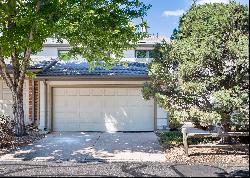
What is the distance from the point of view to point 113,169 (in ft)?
31.7

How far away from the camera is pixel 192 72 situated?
35.7 ft

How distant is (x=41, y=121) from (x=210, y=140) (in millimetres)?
7942

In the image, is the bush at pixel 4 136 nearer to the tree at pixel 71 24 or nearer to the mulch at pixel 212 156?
the tree at pixel 71 24

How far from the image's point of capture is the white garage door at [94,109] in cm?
1766

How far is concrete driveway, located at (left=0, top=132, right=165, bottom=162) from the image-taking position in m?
11.3

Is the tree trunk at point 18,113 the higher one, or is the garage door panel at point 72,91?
the garage door panel at point 72,91

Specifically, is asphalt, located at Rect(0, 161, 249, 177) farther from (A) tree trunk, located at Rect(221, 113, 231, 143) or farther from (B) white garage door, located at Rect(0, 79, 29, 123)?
(B) white garage door, located at Rect(0, 79, 29, 123)

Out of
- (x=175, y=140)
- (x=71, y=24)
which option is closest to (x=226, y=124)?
(x=175, y=140)

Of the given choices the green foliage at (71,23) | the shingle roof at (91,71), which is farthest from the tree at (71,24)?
the shingle roof at (91,71)

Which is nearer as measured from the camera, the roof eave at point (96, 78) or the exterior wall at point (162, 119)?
the roof eave at point (96, 78)

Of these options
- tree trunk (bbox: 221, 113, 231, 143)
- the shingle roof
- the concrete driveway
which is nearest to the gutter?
the shingle roof

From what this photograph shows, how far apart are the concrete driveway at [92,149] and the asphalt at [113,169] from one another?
0.66 meters

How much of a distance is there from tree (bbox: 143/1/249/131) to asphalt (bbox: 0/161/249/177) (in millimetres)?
1560

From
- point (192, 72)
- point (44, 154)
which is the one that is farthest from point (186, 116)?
point (44, 154)
